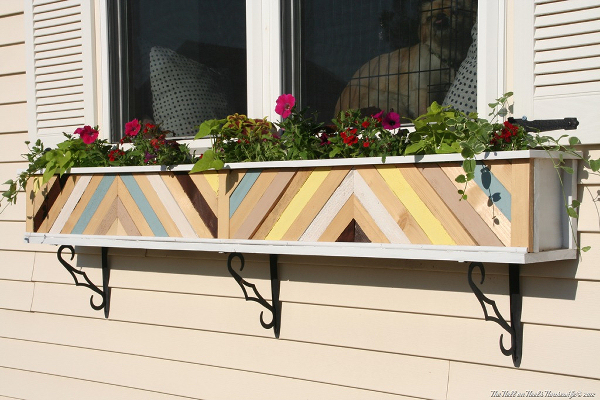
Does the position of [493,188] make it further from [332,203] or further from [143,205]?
[143,205]

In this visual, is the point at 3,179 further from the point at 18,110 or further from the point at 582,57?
the point at 582,57

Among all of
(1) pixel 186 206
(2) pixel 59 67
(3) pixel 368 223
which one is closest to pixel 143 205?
(1) pixel 186 206

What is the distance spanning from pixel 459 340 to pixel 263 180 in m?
0.80

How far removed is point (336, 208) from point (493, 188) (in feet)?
1.61

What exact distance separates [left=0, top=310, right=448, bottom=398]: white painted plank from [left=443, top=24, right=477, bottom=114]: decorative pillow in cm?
82

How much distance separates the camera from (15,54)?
11.4ft

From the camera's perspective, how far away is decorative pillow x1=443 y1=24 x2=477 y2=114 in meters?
2.33

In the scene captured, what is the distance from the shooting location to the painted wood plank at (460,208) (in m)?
1.94

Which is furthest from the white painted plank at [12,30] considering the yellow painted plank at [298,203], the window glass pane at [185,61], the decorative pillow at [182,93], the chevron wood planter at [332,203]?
the yellow painted plank at [298,203]

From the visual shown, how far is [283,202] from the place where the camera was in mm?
2314

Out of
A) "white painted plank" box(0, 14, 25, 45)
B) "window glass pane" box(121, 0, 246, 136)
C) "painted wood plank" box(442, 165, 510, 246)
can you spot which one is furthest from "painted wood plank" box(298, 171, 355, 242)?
"white painted plank" box(0, 14, 25, 45)

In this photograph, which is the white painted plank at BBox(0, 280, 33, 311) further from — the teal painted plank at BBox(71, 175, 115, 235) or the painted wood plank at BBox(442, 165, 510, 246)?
the painted wood plank at BBox(442, 165, 510, 246)

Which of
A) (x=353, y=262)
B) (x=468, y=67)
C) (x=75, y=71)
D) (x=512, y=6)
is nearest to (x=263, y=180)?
(x=353, y=262)

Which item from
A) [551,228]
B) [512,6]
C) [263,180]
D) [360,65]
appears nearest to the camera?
[551,228]
